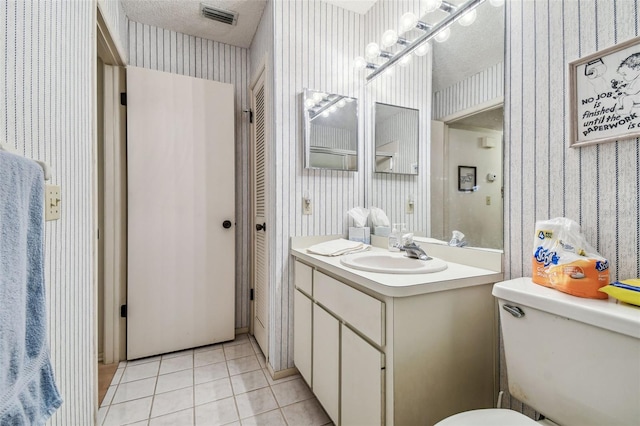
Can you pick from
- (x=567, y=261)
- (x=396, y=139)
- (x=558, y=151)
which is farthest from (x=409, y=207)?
(x=567, y=261)

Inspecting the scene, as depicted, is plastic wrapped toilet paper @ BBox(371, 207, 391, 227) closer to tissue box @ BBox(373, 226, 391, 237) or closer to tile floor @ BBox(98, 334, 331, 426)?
tissue box @ BBox(373, 226, 391, 237)

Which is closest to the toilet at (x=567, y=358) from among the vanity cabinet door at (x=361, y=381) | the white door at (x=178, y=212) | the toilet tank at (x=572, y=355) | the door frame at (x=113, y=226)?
the toilet tank at (x=572, y=355)

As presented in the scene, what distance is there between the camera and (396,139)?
6.08 feet

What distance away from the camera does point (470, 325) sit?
3.62ft

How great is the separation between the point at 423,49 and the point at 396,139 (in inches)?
20.3

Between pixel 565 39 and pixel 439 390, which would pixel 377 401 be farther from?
pixel 565 39

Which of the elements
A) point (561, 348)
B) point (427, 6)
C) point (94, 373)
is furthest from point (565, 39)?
point (94, 373)

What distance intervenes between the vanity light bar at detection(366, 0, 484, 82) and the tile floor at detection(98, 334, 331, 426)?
206cm

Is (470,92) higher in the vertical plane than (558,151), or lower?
higher

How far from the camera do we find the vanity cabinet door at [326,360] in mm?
1277

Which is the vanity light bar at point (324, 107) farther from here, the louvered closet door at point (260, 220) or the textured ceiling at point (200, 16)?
the textured ceiling at point (200, 16)

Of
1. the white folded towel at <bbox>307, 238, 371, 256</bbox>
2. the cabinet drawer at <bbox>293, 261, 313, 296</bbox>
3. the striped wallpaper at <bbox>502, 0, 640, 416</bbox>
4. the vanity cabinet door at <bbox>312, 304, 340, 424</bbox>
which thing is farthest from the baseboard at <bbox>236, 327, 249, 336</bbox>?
the striped wallpaper at <bbox>502, 0, 640, 416</bbox>

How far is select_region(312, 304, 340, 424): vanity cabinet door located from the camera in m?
1.28

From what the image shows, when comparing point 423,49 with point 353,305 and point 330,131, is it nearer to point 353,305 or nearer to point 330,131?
point 330,131
